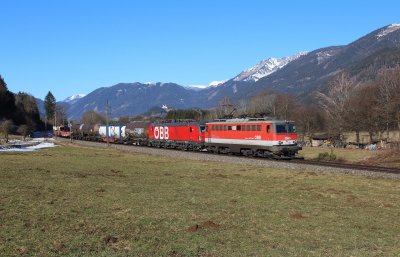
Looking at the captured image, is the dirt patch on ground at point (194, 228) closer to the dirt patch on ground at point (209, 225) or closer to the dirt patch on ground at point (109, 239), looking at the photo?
the dirt patch on ground at point (209, 225)

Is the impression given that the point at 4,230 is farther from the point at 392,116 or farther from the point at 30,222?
the point at 392,116

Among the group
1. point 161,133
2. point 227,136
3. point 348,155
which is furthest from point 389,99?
point 161,133

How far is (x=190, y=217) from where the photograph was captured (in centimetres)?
1168

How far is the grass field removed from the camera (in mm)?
8570

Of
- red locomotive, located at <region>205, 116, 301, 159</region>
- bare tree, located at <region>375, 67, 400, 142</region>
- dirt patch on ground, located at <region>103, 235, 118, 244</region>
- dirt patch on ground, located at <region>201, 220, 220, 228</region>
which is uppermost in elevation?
bare tree, located at <region>375, 67, 400, 142</region>

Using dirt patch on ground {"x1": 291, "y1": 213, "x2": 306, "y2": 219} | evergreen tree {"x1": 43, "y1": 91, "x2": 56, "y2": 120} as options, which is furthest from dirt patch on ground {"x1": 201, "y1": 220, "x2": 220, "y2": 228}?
evergreen tree {"x1": 43, "y1": 91, "x2": 56, "y2": 120}

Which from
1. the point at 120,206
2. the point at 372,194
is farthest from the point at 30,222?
the point at 372,194

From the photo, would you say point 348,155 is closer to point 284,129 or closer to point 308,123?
point 284,129

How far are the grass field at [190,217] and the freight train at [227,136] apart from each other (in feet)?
43.2

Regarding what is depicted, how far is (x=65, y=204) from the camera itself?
12.4 meters

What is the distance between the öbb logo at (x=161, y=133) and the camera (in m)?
53.2

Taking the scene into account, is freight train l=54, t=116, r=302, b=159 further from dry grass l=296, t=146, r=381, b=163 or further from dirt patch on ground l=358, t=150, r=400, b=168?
dry grass l=296, t=146, r=381, b=163

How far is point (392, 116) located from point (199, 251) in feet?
228

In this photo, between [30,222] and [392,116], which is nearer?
[30,222]
